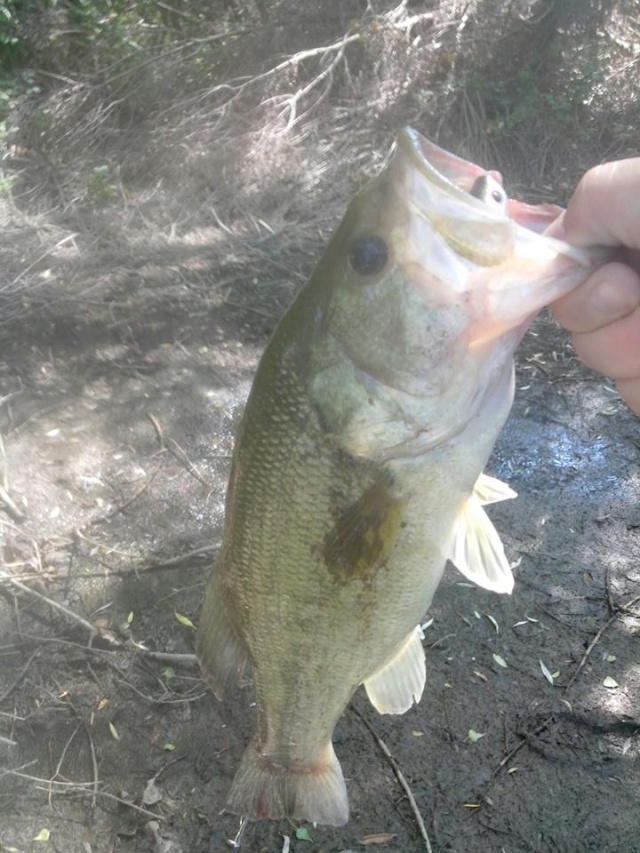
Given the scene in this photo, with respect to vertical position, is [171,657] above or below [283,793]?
below

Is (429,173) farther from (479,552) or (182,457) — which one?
(182,457)

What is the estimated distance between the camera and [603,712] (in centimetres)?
366

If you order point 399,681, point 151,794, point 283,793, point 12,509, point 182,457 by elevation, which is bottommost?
point 151,794

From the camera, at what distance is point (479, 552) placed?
5.74ft

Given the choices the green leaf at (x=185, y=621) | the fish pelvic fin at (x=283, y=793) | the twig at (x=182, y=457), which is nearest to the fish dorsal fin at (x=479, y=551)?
the fish pelvic fin at (x=283, y=793)

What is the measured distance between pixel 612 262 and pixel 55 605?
309cm

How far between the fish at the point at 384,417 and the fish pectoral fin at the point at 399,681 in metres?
0.09

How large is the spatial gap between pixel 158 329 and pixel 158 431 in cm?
92

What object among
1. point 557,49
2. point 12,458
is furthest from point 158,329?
point 557,49

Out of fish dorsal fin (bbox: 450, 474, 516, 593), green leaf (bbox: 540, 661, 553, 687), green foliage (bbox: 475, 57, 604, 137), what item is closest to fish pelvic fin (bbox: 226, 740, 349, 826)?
fish dorsal fin (bbox: 450, 474, 516, 593)

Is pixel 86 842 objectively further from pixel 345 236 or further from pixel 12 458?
pixel 345 236

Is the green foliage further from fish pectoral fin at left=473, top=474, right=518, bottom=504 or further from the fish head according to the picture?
the fish head

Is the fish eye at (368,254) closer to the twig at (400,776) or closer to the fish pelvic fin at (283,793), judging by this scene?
the fish pelvic fin at (283,793)

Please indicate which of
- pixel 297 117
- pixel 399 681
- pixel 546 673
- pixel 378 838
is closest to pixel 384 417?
pixel 399 681
